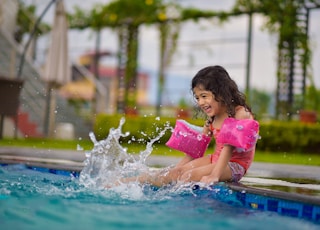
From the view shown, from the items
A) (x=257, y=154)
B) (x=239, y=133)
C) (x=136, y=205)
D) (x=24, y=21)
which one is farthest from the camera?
(x=24, y=21)

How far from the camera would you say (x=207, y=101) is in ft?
13.5

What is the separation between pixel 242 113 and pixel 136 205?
1.12 metres

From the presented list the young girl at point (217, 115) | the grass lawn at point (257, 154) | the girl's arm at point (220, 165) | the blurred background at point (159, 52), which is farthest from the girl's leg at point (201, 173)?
the blurred background at point (159, 52)

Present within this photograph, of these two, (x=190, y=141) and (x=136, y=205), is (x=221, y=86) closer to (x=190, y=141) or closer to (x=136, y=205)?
(x=190, y=141)

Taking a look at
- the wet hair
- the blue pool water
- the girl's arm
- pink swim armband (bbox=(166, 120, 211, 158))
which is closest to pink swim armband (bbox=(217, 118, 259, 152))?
the girl's arm

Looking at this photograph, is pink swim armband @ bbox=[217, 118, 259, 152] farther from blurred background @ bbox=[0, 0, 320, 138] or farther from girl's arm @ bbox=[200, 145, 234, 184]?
blurred background @ bbox=[0, 0, 320, 138]

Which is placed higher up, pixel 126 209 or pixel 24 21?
pixel 24 21

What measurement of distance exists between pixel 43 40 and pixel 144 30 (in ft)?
10.0

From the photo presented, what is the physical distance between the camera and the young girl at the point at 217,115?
4086 mm

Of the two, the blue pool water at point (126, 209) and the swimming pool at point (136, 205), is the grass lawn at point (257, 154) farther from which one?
the blue pool water at point (126, 209)

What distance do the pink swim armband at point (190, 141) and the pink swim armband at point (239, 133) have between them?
0.53 meters

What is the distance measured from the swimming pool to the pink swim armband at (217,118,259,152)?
0.30 metres

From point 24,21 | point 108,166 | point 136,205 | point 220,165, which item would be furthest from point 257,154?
point 24,21

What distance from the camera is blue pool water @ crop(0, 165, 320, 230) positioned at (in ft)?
9.68
